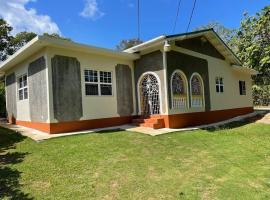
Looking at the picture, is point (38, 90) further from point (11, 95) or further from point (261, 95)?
A: point (261, 95)

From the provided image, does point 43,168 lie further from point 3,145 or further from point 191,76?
point 191,76

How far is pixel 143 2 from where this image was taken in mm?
11844

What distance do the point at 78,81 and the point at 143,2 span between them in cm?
512

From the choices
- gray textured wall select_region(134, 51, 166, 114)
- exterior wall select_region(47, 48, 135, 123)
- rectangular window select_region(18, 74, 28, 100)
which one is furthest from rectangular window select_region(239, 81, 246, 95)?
rectangular window select_region(18, 74, 28, 100)

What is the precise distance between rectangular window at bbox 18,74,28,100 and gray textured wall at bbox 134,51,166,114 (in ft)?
18.6

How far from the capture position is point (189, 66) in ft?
42.5

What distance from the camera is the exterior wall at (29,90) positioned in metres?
10.1

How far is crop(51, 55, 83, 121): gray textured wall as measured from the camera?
9805mm

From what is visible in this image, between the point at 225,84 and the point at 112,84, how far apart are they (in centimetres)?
851

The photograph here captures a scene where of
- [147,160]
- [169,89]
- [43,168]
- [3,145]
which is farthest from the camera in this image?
[169,89]

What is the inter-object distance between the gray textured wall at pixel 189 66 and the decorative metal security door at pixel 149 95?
88 cm

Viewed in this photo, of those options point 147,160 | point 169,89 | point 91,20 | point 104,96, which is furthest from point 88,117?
point 91,20

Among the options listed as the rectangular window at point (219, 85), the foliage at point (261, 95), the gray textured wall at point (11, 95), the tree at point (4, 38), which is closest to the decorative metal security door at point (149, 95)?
the rectangular window at point (219, 85)

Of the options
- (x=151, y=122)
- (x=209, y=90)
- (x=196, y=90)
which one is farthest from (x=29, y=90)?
(x=209, y=90)
